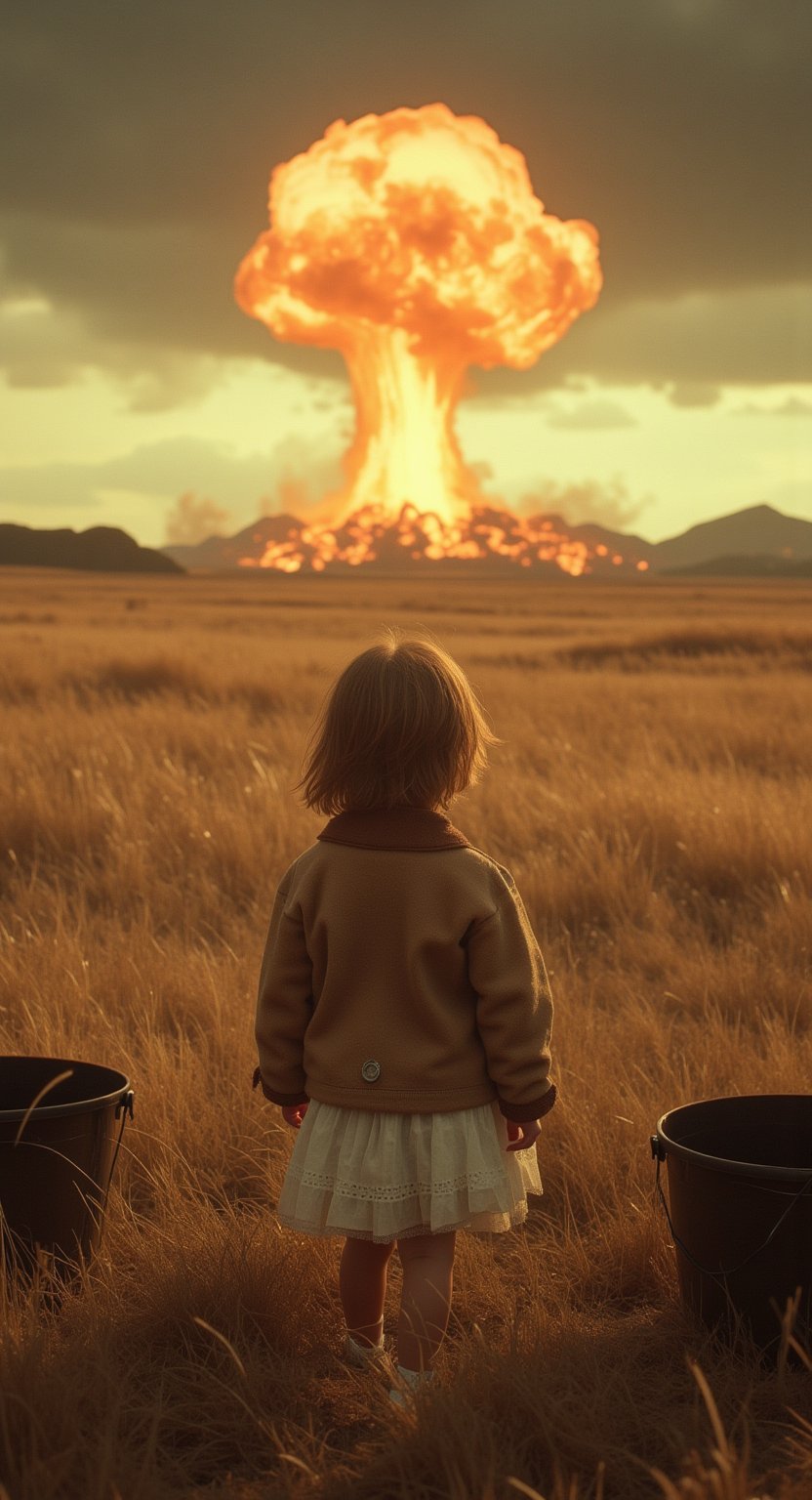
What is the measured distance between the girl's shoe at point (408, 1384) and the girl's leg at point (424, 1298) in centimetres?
2

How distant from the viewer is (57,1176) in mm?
2732

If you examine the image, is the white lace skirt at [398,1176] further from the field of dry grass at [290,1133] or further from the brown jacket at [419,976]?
the field of dry grass at [290,1133]

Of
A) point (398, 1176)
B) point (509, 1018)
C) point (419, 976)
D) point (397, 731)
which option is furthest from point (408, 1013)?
point (397, 731)

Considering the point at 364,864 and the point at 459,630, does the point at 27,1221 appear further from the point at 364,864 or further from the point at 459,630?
the point at 459,630

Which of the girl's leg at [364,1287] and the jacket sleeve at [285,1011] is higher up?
the jacket sleeve at [285,1011]

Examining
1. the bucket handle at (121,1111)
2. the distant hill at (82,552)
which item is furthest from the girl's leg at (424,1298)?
the distant hill at (82,552)

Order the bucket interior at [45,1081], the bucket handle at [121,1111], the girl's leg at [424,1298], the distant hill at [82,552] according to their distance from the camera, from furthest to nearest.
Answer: the distant hill at [82,552]
the bucket interior at [45,1081]
the bucket handle at [121,1111]
the girl's leg at [424,1298]

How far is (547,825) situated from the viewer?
6844mm

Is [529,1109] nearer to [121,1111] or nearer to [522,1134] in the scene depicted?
[522,1134]

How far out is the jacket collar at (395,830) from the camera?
8.36 feet

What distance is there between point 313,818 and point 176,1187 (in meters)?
3.77

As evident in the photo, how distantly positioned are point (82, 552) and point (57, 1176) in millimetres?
167316

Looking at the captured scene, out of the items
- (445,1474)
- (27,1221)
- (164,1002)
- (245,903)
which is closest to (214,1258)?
(27,1221)

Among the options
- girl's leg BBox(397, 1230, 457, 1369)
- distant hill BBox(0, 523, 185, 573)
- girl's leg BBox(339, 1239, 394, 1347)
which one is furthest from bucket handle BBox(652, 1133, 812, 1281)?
distant hill BBox(0, 523, 185, 573)
